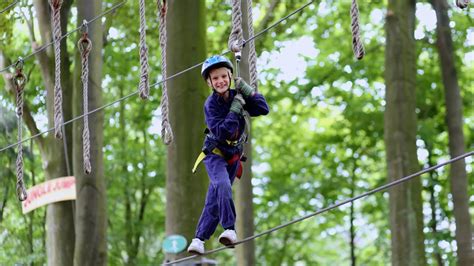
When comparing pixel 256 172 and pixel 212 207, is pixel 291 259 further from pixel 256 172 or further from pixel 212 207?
pixel 212 207

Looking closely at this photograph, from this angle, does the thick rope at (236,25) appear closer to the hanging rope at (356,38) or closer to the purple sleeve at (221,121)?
the purple sleeve at (221,121)

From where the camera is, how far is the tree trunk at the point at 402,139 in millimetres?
10008

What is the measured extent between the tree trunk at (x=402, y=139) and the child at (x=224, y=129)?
193 inches

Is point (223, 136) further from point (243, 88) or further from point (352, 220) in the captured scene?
point (352, 220)

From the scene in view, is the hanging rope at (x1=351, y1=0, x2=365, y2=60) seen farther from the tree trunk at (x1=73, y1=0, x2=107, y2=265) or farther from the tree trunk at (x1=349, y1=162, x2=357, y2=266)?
the tree trunk at (x1=349, y1=162, x2=357, y2=266)

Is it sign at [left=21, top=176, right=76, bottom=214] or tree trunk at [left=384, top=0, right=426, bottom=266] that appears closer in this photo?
tree trunk at [left=384, top=0, right=426, bottom=266]

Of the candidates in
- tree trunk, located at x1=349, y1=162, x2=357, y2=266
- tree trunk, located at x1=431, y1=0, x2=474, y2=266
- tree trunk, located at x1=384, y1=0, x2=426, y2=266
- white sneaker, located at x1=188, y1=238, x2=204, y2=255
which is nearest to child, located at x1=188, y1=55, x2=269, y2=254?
white sneaker, located at x1=188, y1=238, x2=204, y2=255

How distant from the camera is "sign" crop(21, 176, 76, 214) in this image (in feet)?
34.8

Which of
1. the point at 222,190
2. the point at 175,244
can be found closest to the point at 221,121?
the point at 222,190

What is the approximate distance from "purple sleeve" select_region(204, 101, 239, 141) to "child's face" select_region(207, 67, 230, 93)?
0.11 m

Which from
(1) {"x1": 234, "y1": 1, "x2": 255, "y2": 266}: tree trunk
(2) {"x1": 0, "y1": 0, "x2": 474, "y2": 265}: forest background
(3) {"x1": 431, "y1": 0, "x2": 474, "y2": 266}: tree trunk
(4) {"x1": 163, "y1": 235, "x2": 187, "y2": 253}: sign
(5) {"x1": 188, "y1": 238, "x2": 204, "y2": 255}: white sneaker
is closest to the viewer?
(5) {"x1": 188, "y1": 238, "x2": 204, "y2": 255}: white sneaker

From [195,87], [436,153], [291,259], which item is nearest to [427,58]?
[436,153]

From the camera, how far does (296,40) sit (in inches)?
700

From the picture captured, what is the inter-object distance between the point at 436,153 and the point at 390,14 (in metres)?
6.35
